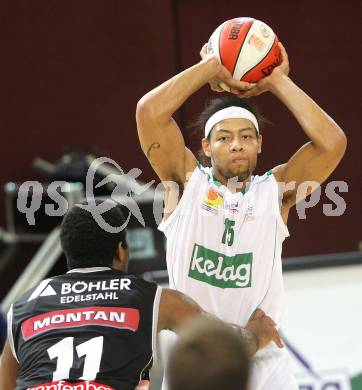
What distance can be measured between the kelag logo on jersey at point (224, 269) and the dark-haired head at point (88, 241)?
68cm

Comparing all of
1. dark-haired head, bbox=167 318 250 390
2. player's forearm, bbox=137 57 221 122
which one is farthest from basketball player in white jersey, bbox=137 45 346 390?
dark-haired head, bbox=167 318 250 390

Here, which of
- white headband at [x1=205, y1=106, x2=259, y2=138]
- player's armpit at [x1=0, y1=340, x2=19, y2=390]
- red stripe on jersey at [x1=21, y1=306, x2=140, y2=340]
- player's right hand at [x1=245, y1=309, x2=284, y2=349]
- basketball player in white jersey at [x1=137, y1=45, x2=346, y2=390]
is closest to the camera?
red stripe on jersey at [x1=21, y1=306, x2=140, y2=340]

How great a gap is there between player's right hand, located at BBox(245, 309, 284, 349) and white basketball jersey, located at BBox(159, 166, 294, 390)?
2.8 inches

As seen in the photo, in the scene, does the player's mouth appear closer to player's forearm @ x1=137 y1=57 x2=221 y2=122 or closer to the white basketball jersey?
the white basketball jersey

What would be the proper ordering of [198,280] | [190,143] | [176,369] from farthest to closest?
1. [190,143]
2. [198,280]
3. [176,369]

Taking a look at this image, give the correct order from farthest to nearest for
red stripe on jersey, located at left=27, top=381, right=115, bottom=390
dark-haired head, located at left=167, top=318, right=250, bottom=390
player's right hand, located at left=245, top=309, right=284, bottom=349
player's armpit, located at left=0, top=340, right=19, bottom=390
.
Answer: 1. player's right hand, located at left=245, top=309, right=284, bottom=349
2. player's armpit, located at left=0, top=340, right=19, bottom=390
3. red stripe on jersey, located at left=27, top=381, right=115, bottom=390
4. dark-haired head, located at left=167, top=318, right=250, bottom=390

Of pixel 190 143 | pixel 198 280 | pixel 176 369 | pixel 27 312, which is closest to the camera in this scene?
pixel 176 369

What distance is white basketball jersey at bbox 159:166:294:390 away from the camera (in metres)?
4.86

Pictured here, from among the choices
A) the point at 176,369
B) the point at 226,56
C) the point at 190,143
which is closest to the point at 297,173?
the point at 226,56

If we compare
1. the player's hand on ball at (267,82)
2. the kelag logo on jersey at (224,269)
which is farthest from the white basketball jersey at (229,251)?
the player's hand on ball at (267,82)

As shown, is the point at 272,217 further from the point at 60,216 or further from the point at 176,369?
the point at 60,216

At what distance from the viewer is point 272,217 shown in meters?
4.96

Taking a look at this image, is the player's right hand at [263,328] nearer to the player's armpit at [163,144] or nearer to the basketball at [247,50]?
the player's armpit at [163,144]

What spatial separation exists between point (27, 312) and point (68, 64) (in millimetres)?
6222
